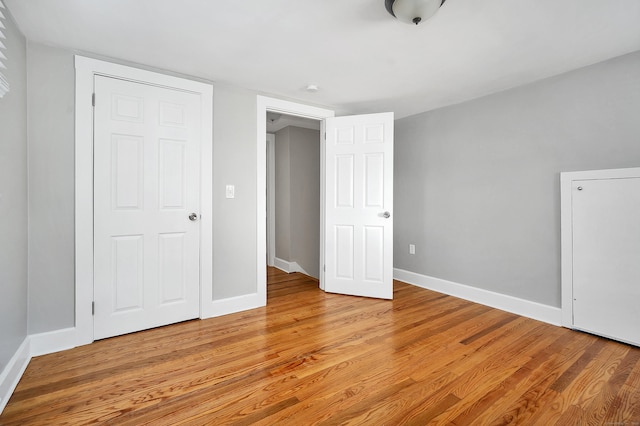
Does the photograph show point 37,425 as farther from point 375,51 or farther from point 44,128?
point 375,51

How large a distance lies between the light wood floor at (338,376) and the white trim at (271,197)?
2.26 meters

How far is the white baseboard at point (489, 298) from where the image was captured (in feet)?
8.41

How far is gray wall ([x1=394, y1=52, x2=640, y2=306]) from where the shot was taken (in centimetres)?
228

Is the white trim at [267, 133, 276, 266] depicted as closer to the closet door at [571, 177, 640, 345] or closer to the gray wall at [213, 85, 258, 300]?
the gray wall at [213, 85, 258, 300]

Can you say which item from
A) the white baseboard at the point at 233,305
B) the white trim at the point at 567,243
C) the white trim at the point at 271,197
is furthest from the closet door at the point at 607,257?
the white trim at the point at 271,197

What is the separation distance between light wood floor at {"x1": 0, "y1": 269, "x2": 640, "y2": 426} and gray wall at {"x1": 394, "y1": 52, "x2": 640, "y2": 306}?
2.15 feet

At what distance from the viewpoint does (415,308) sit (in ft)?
9.46

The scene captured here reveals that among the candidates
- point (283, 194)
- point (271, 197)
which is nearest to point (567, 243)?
point (283, 194)

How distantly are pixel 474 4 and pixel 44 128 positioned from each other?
288cm

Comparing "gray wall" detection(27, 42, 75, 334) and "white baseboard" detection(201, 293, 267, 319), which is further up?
"gray wall" detection(27, 42, 75, 334)

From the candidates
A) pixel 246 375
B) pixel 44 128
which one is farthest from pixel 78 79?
pixel 246 375

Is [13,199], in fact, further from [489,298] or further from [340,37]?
[489,298]

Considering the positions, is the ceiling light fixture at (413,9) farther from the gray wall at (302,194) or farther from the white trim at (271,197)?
the white trim at (271,197)

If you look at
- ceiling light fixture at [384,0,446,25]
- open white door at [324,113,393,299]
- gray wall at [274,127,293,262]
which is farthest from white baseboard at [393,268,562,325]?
ceiling light fixture at [384,0,446,25]
